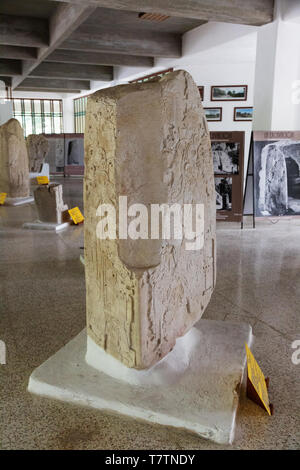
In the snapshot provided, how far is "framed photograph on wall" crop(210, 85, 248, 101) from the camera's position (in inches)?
434

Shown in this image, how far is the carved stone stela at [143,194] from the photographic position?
1.83 metres

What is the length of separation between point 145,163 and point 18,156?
7.21 meters

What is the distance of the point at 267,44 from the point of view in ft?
21.8

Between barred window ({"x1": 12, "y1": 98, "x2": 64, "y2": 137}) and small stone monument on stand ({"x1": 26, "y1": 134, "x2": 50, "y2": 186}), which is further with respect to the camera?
barred window ({"x1": 12, "y1": 98, "x2": 64, "y2": 137})

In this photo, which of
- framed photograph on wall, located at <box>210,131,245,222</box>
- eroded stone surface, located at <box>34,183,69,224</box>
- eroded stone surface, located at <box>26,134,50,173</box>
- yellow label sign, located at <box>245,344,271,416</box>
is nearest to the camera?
yellow label sign, located at <box>245,344,271,416</box>

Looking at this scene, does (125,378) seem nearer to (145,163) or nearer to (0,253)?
(145,163)

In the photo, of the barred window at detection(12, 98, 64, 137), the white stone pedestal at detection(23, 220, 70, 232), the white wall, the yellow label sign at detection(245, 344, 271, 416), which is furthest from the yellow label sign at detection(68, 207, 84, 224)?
the barred window at detection(12, 98, 64, 137)

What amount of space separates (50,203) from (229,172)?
8.87ft

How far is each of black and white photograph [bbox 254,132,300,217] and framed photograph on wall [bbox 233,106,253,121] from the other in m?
5.23

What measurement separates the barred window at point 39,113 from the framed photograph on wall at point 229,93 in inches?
470

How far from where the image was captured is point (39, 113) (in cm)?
2130

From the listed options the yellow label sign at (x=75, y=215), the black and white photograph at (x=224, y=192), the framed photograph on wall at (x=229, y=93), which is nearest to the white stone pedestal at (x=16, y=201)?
the yellow label sign at (x=75, y=215)

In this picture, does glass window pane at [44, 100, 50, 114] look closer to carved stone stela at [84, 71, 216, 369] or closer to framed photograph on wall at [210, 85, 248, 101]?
framed photograph on wall at [210, 85, 248, 101]
